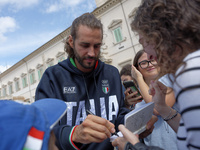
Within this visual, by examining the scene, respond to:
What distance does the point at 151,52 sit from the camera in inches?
46.2

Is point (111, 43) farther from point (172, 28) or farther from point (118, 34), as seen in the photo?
point (172, 28)

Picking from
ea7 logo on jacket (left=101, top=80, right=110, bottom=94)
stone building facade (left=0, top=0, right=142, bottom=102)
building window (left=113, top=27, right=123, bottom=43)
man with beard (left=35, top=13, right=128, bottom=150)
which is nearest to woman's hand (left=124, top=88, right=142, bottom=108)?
man with beard (left=35, top=13, right=128, bottom=150)

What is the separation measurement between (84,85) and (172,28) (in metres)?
1.00

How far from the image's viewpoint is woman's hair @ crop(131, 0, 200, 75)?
0.86m

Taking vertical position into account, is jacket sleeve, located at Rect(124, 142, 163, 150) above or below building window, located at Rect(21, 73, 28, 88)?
below

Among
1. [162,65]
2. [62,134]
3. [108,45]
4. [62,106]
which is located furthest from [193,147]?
[108,45]

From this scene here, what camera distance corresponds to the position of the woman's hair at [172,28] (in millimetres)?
860

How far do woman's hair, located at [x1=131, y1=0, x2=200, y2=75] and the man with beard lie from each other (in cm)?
71

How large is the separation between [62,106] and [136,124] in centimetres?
61

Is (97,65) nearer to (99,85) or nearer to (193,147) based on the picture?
(99,85)

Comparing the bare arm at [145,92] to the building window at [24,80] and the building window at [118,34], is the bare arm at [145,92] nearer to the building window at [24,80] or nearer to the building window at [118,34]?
the building window at [118,34]

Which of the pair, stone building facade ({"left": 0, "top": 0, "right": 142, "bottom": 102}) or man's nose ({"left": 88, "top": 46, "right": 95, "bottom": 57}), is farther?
stone building facade ({"left": 0, "top": 0, "right": 142, "bottom": 102})

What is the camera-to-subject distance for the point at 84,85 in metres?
1.61

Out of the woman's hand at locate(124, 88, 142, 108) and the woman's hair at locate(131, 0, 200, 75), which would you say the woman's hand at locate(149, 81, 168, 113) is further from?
the woman's hand at locate(124, 88, 142, 108)
